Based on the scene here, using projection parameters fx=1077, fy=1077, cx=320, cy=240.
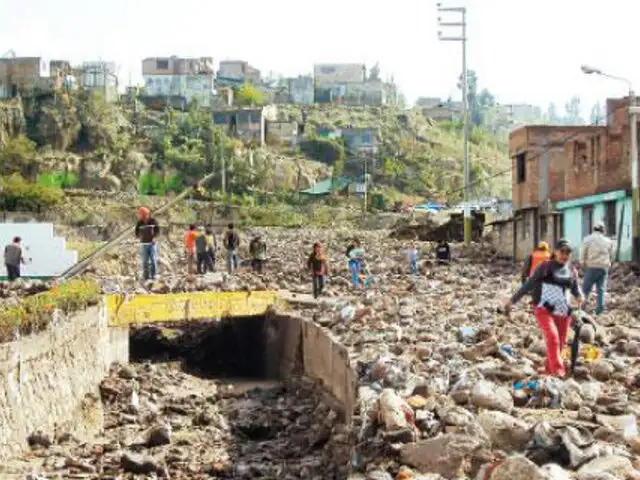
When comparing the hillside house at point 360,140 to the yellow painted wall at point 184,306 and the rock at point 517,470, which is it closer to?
the yellow painted wall at point 184,306

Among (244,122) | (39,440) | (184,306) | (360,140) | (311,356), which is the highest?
(244,122)

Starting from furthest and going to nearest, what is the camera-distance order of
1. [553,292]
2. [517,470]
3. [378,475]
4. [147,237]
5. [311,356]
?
[147,237]
[311,356]
[553,292]
[378,475]
[517,470]

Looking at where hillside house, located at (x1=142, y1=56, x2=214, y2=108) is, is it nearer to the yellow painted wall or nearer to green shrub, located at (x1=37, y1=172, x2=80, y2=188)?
green shrub, located at (x1=37, y1=172, x2=80, y2=188)

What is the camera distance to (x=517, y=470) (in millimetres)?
5844

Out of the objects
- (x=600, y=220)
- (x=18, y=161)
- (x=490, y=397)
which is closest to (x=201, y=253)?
(x=600, y=220)

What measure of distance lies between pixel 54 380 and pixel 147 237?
663 centimetres

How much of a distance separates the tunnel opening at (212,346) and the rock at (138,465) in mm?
8680

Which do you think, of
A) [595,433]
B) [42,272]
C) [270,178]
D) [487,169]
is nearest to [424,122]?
[487,169]

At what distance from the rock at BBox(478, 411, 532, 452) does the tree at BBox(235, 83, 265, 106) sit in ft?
312

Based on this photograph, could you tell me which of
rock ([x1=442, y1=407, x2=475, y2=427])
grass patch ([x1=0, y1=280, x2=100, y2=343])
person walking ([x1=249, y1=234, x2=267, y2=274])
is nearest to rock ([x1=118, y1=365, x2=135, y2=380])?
grass patch ([x1=0, y1=280, x2=100, y2=343])

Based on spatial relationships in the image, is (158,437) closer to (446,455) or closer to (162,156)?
(446,455)

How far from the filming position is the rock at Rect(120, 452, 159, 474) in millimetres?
11000

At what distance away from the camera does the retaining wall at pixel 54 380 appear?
10773mm

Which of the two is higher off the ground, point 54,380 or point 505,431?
point 505,431
